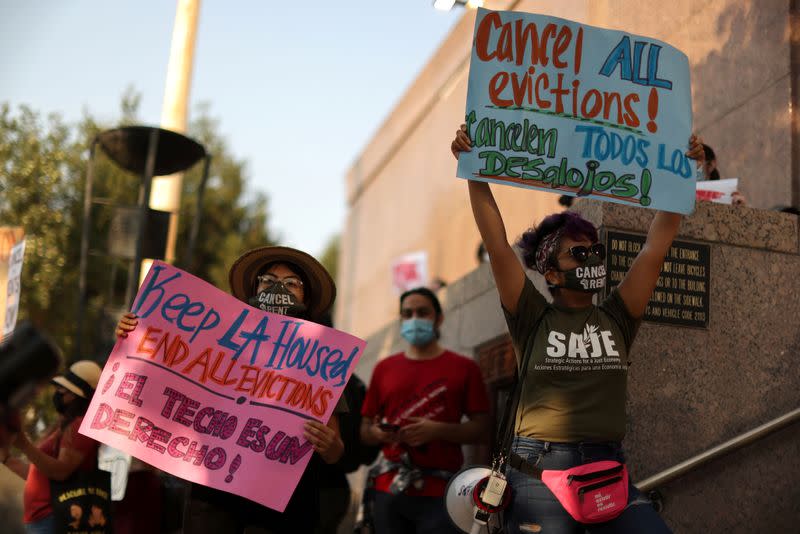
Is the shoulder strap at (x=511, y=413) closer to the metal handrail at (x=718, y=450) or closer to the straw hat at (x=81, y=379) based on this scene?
the metal handrail at (x=718, y=450)

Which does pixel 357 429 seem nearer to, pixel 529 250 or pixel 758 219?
pixel 529 250

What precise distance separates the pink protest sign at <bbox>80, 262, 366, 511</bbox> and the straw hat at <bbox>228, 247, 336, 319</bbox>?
23cm

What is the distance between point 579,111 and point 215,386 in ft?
6.73

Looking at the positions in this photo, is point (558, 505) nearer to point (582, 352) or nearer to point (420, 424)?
point (582, 352)

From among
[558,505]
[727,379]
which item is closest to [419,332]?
[727,379]

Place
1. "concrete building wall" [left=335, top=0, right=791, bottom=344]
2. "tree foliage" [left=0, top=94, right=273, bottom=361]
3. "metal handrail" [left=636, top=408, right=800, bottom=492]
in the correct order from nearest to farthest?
"metal handrail" [left=636, top=408, right=800, bottom=492] → "concrete building wall" [left=335, top=0, right=791, bottom=344] → "tree foliage" [left=0, top=94, right=273, bottom=361]

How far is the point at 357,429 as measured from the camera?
606 cm

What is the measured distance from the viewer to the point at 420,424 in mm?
5652

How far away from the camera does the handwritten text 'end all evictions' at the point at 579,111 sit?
14.3 feet

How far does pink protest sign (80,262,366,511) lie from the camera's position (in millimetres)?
4328

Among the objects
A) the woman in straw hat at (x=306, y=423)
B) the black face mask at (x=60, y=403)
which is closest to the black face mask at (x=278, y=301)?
the woman in straw hat at (x=306, y=423)

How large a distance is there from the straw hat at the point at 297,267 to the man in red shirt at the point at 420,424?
3.78 feet

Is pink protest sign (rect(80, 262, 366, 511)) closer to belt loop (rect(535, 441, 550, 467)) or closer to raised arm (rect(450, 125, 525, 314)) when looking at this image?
raised arm (rect(450, 125, 525, 314))

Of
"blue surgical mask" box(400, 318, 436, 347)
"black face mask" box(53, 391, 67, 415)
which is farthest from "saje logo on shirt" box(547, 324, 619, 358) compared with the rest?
"black face mask" box(53, 391, 67, 415)
